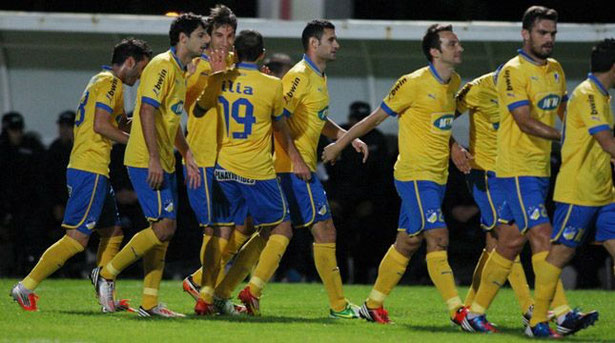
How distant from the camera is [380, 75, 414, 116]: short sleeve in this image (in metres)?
10.1

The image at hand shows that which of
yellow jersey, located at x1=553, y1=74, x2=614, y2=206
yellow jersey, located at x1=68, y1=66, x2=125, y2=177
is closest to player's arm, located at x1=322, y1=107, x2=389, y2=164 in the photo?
yellow jersey, located at x1=553, y1=74, x2=614, y2=206

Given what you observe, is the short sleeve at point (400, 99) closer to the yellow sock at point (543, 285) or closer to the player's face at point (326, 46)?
the player's face at point (326, 46)

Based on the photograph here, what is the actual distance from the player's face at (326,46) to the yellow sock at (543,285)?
2.66 metres

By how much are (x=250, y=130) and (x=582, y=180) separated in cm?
270

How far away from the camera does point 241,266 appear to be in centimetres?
1082

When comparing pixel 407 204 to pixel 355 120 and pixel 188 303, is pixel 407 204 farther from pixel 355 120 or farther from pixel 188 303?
pixel 355 120

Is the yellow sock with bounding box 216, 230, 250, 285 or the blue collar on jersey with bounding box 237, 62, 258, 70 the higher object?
the blue collar on jersey with bounding box 237, 62, 258, 70

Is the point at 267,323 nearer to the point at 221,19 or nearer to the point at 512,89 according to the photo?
the point at 221,19

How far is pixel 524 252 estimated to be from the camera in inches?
623

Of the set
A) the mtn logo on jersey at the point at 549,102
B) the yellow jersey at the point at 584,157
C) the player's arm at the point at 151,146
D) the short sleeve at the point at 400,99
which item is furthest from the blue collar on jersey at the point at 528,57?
the player's arm at the point at 151,146

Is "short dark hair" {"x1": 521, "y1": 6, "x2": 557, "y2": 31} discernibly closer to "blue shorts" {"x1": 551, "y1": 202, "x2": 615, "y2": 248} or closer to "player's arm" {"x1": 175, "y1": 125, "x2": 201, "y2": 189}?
"blue shorts" {"x1": 551, "y1": 202, "x2": 615, "y2": 248}

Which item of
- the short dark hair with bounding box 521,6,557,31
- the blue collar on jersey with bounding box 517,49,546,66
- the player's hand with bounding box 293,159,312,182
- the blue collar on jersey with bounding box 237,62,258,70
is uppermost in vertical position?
the short dark hair with bounding box 521,6,557,31

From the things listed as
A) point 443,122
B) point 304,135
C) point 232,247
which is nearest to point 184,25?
point 304,135

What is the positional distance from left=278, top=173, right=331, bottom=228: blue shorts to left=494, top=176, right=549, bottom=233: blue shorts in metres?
1.69
